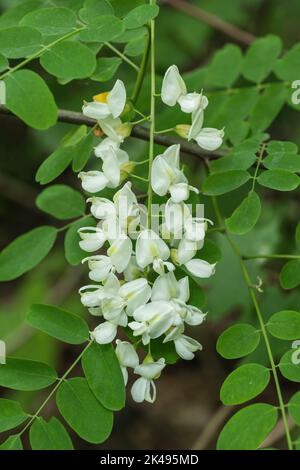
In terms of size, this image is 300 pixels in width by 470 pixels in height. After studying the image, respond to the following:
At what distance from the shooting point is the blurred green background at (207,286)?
3174mm

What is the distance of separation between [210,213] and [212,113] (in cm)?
29

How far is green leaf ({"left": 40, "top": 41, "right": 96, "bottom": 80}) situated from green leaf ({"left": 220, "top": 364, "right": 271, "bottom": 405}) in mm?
648

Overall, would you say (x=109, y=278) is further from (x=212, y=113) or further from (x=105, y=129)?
(x=212, y=113)

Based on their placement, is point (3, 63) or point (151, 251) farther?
point (3, 63)

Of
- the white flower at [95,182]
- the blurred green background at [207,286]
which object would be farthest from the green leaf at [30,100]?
the blurred green background at [207,286]

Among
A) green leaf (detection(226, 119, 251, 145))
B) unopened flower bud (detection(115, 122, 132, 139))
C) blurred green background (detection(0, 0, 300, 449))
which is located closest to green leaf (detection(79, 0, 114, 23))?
unopened flower bud (detection(115, 122, 132, 139))

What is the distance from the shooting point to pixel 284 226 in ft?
10.4

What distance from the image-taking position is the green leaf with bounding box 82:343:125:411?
1.43 m

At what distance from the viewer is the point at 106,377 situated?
4.72 feet

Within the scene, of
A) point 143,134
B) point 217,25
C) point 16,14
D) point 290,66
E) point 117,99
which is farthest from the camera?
point 217,25

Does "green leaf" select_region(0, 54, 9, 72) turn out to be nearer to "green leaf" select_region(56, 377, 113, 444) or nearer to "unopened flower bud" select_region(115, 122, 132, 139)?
"unopened flower bud" select_region(115, 122, 132, 139)

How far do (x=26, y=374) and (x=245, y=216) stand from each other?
542 mm

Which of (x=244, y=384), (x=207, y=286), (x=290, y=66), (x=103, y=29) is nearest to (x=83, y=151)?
(x=103, y=29)

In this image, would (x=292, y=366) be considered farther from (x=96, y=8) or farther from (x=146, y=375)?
(x=96, y=8)
